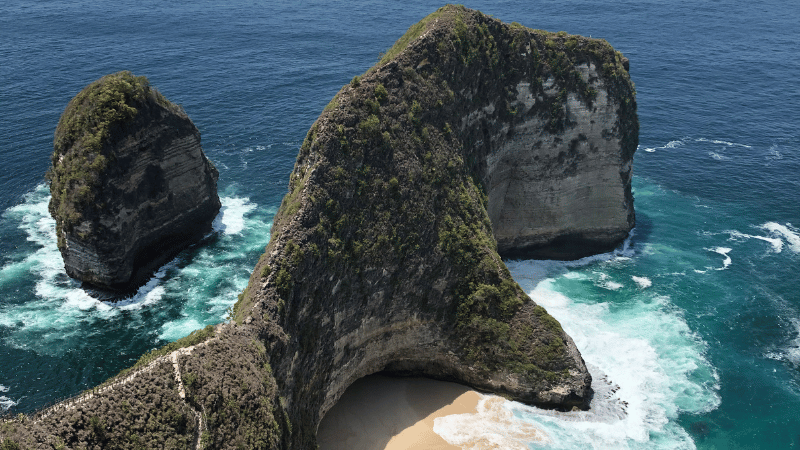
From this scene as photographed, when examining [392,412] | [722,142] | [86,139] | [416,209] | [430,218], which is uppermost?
[86,139]

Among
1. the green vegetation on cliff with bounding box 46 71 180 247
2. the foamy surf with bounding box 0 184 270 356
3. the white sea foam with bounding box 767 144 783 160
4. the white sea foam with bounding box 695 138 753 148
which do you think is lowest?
the foamy surf with bounding box 0 184 270 356

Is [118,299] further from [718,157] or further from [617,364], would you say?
[718,157]

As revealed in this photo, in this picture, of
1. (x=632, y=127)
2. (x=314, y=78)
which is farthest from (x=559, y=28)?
(x=632, y=127)

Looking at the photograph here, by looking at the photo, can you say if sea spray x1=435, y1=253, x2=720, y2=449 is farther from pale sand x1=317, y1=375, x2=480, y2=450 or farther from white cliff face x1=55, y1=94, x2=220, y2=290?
white cliff face x1=55, y1=94, x2=220, y2=290

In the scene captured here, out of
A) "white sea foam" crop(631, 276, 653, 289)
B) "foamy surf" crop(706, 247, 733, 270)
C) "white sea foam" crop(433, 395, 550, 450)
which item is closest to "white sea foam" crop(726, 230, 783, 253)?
"foamy surf" crop(706, 247, 733, 270)

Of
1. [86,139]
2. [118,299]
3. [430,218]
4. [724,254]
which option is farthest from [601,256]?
[86,139]

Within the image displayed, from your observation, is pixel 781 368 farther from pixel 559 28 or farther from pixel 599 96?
pixel 559 28

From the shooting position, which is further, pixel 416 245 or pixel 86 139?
pixel 86 139
